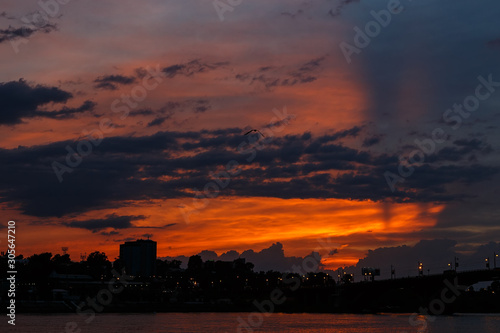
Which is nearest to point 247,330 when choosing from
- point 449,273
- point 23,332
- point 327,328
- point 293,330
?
point 293,330

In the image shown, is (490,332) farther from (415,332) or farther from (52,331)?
(52,331)

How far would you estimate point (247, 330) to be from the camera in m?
139

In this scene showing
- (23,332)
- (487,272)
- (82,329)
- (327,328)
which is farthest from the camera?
(487,272)

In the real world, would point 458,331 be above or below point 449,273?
below

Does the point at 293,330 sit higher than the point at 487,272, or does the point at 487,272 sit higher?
the point at 487,272

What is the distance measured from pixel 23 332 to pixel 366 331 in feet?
223

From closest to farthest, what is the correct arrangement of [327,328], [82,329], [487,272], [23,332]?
[23,332] < [82,329] < [327,328] < [487,272]

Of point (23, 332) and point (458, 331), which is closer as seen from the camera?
point (23, 332)

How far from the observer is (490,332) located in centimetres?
14000

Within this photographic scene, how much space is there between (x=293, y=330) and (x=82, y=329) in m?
43.6

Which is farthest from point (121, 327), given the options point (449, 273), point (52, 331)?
point (449, 273)

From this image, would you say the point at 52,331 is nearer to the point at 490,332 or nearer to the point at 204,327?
the point at 204,327

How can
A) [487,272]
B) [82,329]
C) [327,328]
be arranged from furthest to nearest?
[487,272] → [327,328] → [82,329]

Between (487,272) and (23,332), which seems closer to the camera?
(23,332)
